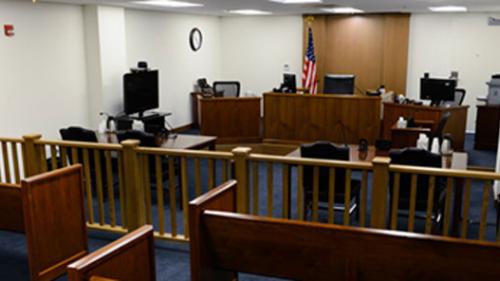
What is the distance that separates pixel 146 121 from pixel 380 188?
5.48m

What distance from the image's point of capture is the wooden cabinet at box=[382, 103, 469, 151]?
24.9ft

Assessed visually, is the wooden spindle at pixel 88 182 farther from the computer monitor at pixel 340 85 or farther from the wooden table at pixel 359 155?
the computer monitor at pixel 340 85

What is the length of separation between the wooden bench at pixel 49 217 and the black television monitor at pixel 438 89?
19.1 feet

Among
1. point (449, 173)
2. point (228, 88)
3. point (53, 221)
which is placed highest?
point (228, 88)

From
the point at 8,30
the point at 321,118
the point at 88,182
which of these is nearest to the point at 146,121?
the point at 8,30

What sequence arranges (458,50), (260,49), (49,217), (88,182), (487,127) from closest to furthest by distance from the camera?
1. (49,217)
2. (88,182)
3. (487,127)
4. (458,50)
5. (260,49)

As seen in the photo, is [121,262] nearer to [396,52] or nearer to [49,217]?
[49,217]

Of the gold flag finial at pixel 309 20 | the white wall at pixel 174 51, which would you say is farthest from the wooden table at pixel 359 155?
the gold flag finial at pixel 309 20

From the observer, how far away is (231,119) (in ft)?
27.8

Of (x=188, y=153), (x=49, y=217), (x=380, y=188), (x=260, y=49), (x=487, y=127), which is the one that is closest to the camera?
(x=380, y=188)

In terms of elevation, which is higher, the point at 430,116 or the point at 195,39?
the point at 195,39

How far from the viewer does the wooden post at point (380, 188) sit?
3.72 m

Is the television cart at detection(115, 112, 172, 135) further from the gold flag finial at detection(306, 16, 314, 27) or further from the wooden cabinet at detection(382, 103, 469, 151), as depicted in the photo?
the gold flag finial at detection(306, 16, 314, 27)

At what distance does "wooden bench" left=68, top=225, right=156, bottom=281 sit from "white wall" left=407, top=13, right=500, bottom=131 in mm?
9208
